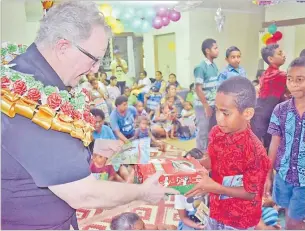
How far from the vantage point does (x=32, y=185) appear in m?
0.97

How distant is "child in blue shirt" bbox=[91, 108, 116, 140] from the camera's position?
1.29 m

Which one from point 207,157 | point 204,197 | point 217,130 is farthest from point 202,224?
point 217,130

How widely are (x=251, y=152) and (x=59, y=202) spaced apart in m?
0.66

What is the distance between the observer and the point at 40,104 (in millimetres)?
935

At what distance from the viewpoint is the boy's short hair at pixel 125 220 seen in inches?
48.6

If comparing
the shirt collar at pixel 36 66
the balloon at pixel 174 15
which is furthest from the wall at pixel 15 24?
the balloon at pixel 174 15

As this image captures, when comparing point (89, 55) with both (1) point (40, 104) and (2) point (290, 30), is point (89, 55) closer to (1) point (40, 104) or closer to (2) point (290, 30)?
(1) point (40, 104)

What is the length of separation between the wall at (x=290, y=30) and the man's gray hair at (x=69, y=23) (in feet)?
2.18

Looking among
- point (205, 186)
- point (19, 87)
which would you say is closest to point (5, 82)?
point (19, 87)

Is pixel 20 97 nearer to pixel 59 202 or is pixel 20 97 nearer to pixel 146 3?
pixel 59 202

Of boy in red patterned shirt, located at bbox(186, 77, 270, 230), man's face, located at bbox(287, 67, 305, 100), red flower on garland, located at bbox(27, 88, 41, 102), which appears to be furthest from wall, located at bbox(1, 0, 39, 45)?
man's face, located at bbox(287, 67, 305, 100)

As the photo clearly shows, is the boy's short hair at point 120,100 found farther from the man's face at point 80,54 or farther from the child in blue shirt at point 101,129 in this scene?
the man's face at point 80,54

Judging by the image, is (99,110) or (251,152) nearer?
(251,152)

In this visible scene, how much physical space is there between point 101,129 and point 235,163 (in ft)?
1.73
